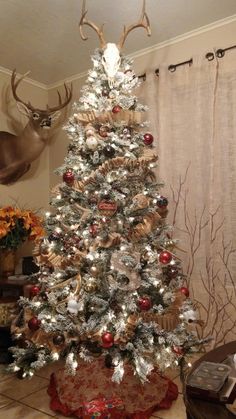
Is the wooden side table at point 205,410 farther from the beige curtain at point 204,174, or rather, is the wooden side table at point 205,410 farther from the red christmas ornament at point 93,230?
the beige curtain at point 204,174

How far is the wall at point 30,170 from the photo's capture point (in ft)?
10.6

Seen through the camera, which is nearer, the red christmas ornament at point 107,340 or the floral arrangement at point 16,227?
the red christmas ornament at point 107,340

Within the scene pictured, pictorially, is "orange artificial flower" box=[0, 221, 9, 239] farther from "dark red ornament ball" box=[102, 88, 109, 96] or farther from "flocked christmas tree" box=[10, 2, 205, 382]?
"dark red ornament ball" box=[102, 88, 109, 96]

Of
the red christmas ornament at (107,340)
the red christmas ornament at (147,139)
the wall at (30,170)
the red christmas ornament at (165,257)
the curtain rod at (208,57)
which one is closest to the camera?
the red christmas ornament at (107,340)

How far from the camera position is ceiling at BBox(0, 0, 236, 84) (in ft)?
7.76

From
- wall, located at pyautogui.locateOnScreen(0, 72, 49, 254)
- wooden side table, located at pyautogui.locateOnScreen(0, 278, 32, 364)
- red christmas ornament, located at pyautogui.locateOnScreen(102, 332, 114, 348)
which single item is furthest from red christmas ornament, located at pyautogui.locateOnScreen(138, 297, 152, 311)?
wall, located at pyautogui.locateOnScreen(0, 72, 49, 254)

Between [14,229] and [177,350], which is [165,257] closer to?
[177,350]

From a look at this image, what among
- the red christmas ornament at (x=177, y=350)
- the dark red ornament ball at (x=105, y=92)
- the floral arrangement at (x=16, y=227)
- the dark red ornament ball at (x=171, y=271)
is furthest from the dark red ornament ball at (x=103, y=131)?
the red christmas ornament at (x=177, y=350)

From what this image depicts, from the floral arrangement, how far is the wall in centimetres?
61

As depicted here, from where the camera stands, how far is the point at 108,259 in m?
1.91

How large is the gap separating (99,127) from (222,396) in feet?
5.35

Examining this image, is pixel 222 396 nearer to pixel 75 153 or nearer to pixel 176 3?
pixel 75 153

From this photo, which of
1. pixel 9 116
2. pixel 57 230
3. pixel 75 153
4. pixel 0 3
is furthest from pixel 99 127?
pixel 9 116

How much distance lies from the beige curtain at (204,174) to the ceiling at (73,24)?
312 millimetres
